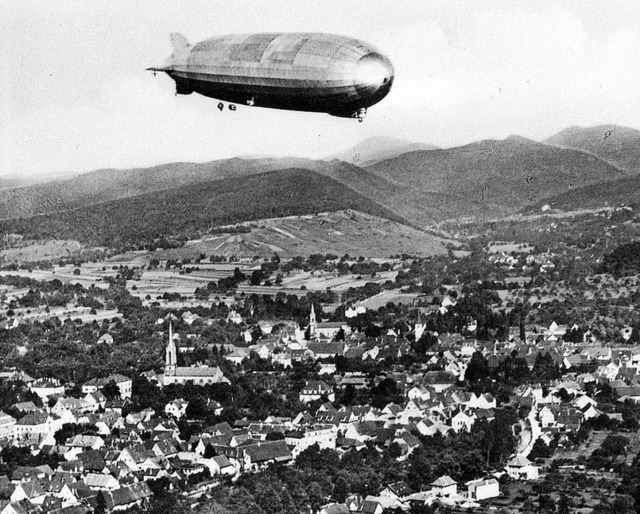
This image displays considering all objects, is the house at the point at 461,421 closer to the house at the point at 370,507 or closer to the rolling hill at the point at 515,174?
the house at the point at 370,507

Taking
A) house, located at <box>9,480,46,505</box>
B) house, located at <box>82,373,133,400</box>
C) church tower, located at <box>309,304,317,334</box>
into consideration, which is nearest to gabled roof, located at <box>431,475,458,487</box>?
house, located at <box>9,480,46,505</box>

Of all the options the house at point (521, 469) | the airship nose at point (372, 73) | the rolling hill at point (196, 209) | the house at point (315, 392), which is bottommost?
the house at point (521, 469)

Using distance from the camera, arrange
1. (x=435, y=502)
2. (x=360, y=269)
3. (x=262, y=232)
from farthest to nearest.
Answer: (x=262, y=232) → (x=360, y=269) → (x=435, y=502)

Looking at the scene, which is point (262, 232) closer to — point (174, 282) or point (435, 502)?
point (174, 282)

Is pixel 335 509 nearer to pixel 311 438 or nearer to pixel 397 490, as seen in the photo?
pixel 397 490

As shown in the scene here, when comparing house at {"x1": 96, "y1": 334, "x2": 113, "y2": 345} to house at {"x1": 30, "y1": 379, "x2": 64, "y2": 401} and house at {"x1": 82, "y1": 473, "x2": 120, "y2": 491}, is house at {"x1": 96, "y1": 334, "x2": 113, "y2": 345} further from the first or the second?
house at {"x1": 82, "y1": 473, "x2": 120, "y2": 491}

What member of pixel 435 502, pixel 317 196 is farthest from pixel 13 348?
pixel 317 196

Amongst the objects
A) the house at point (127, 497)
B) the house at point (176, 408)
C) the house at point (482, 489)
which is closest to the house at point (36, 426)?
the house at point (176, 408)
